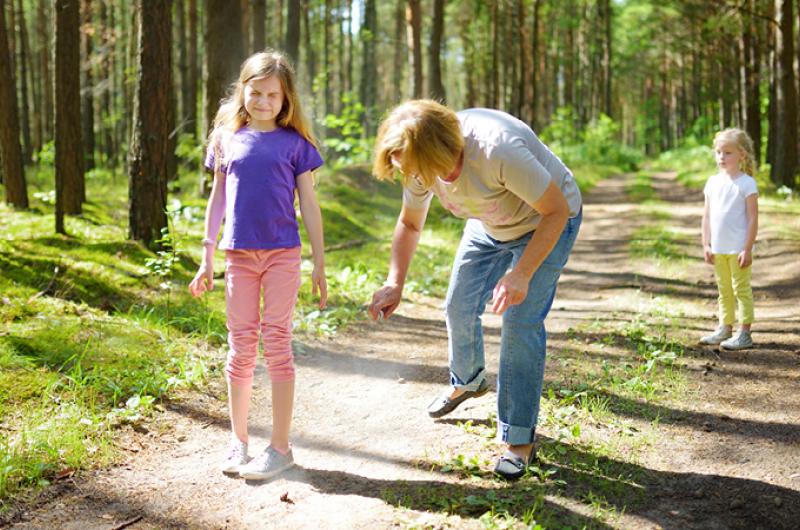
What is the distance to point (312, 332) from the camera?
6.75m

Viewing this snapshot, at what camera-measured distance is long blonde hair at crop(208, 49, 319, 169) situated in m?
3.60

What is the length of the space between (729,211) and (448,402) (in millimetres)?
3160

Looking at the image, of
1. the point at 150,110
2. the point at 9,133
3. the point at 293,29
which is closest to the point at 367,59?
the point at 293,29

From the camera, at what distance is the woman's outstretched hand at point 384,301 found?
11.9ft

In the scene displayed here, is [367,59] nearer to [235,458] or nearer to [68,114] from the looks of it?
[68,114]

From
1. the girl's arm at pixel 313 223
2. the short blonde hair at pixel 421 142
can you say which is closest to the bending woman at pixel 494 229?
the short blonde hair at pixel 421 142

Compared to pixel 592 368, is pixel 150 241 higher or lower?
higher

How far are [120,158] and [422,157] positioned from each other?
31482 millimetres

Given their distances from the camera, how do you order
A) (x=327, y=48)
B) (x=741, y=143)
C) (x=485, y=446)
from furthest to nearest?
(x=327, y=48), (x=741, y=143), (x=485, y=446)

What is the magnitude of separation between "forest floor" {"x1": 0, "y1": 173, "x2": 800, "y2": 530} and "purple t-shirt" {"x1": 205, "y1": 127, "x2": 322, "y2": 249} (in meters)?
1.20

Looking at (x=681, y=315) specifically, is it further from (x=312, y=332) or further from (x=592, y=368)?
(x=312, y=332)

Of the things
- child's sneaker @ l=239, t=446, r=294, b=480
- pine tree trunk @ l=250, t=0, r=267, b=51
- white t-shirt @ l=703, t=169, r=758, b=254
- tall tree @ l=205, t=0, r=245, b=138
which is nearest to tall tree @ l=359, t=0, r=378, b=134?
pine tree trunk @ l=250, t=0, r=267, b=51

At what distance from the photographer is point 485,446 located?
3998 millimetres

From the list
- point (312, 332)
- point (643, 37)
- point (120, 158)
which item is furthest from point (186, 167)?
point (643, 37)
